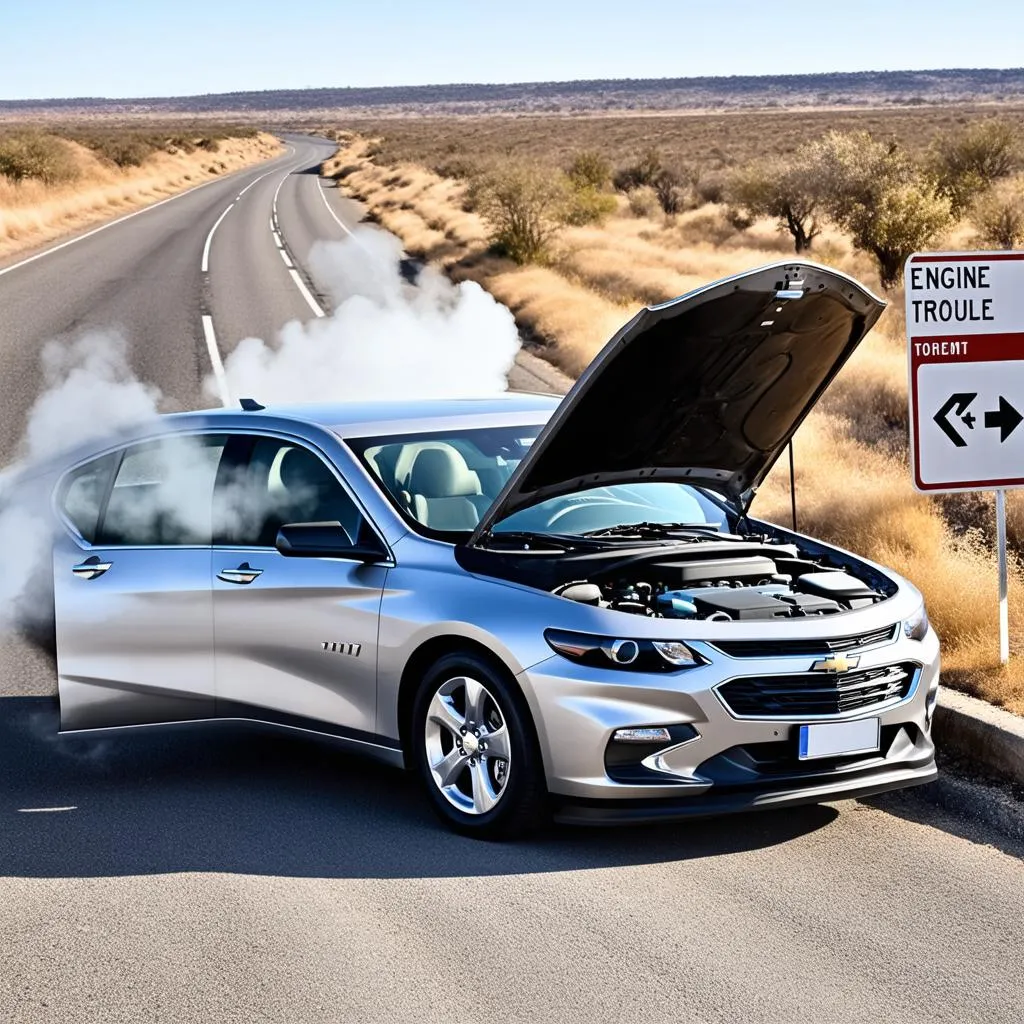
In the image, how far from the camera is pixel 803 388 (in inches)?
267

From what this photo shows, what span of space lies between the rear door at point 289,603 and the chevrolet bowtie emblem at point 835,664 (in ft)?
5.39

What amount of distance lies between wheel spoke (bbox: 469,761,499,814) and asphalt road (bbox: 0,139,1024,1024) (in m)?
0.14

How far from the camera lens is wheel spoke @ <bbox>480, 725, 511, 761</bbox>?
554 cm

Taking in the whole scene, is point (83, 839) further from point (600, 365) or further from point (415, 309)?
point (415, 309)

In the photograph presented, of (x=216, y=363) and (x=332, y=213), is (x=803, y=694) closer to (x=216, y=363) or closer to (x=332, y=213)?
(x=216, y=363)

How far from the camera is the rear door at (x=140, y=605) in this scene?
6.52 metres

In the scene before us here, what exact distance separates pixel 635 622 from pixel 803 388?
1.84 m

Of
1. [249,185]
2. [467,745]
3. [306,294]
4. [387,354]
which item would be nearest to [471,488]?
[467,745]

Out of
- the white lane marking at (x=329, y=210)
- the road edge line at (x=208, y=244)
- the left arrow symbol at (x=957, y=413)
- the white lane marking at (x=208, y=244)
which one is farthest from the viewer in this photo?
the white lane marking at (x=329, y=210)

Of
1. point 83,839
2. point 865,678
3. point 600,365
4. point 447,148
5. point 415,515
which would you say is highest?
point 447,148

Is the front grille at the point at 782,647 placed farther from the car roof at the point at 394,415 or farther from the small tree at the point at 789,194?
the small tree at the point at 789,194

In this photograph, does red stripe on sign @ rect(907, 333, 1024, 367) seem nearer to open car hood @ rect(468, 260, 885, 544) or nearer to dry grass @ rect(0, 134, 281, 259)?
open car hood @ rect(468, 260, 885, 544)

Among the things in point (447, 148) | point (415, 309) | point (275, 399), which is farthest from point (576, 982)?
point (447, 148)

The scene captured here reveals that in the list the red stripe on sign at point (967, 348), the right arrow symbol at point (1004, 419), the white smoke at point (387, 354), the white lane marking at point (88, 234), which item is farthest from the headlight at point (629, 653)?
the white lane marking at point (88, 234)
